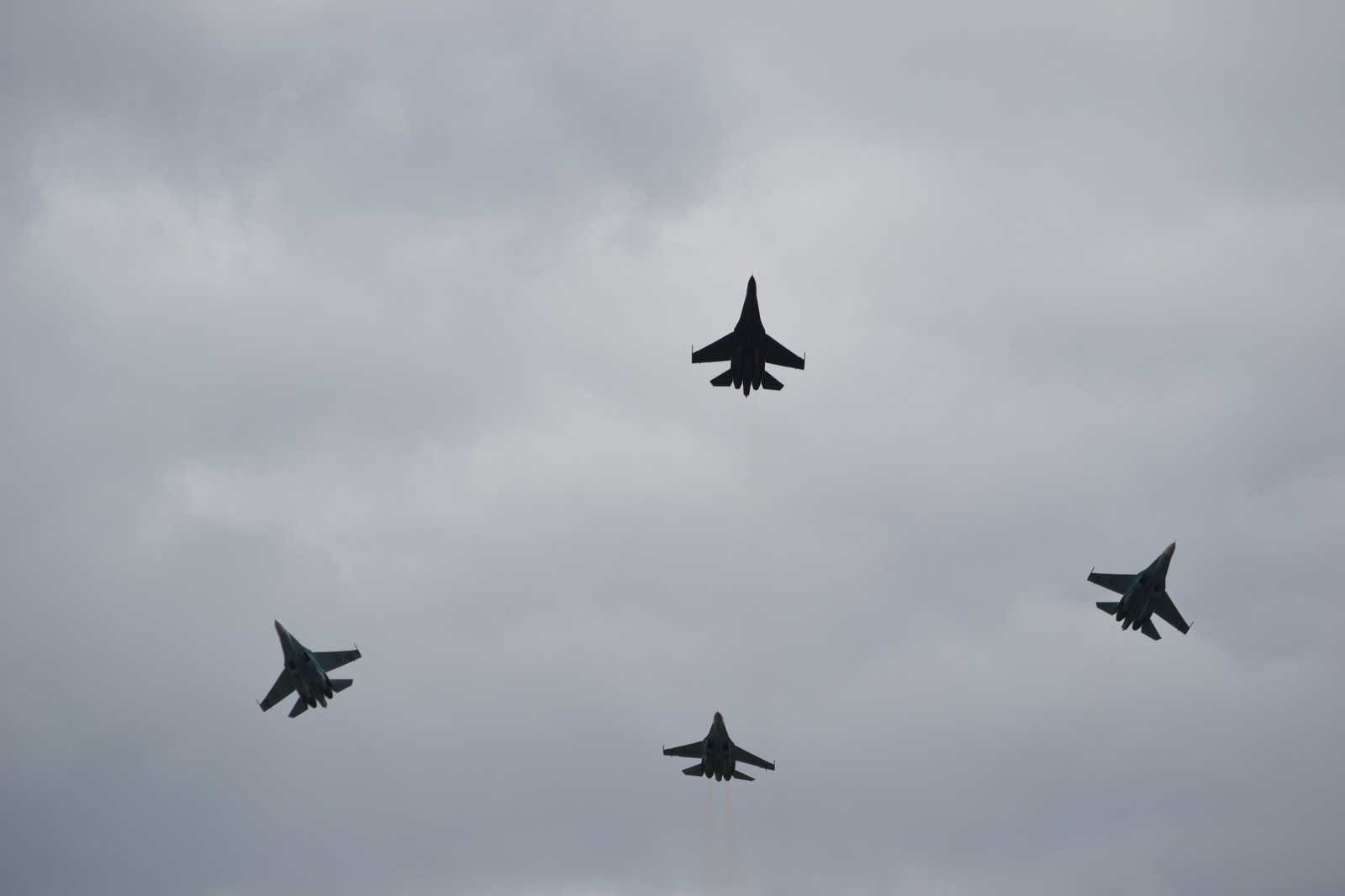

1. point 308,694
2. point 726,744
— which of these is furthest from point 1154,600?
point 308,694

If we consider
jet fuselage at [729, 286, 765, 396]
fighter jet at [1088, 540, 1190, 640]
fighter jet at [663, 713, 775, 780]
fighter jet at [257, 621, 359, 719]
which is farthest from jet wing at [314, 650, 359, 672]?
fighter jet at [1088, 540, 1190, 640]

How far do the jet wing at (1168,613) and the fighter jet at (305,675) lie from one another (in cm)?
6785

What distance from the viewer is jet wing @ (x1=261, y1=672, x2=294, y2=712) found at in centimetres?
11044

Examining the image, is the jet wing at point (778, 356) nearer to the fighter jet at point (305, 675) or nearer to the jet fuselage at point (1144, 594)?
the jet fuselage at point (1144, 594)

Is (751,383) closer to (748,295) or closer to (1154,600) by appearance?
(748,295)

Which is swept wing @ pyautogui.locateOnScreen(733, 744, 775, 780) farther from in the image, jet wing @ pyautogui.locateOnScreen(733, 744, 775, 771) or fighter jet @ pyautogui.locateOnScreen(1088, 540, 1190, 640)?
fighter jet @ pyautogui.locateOnScreen(1088, 540, 1190, 640)

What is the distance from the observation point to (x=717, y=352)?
4815 inches

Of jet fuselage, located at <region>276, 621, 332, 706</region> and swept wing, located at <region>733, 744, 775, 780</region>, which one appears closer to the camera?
jet fuselage, located at <region>276, 621, 332, 706</region>

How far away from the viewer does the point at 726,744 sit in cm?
11419

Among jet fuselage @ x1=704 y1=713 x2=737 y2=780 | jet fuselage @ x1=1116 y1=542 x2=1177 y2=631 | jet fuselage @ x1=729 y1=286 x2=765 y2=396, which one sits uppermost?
jet fuselage @ x1=729 y1=286 x2=765 y2=396

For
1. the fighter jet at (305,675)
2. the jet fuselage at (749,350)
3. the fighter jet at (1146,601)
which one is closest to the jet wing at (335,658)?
the fighter jet at (305,675)

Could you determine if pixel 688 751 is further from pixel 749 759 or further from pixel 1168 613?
pixel 1168 613

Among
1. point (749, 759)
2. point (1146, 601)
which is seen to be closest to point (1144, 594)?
point (1146, 601)

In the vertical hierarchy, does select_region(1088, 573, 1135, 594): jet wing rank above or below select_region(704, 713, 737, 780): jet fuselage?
above
